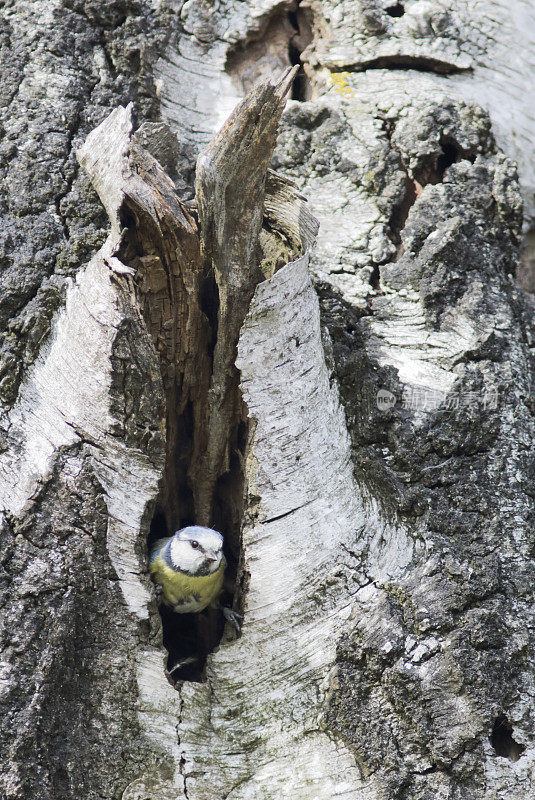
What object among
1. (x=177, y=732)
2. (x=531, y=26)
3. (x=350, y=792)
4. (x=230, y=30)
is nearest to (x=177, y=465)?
(x=177, y=732)

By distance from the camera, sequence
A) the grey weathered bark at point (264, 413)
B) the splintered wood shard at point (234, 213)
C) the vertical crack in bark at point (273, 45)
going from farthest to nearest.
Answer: the vertical crack in bark at point (273, 45)
the splintered wood shard at point (234, 213)
the grey weathered bark at point (264, 413)

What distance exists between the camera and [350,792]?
162 cm

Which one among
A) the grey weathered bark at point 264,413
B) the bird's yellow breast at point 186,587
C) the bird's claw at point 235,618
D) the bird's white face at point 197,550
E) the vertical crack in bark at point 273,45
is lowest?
the bird's yellow breast at point 186,587

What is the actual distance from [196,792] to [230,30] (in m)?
2.43

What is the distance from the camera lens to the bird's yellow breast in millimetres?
2531

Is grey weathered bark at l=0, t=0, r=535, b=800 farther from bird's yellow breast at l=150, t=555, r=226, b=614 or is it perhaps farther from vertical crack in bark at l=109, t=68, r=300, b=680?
bird's yellow breast at l=150, t=555, r=226, b=614

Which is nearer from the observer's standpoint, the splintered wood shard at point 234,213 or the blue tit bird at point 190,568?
the splintered wood shard at point 234,213

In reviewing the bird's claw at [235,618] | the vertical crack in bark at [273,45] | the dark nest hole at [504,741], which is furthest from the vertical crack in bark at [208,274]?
the dark nest hole at [504,741]

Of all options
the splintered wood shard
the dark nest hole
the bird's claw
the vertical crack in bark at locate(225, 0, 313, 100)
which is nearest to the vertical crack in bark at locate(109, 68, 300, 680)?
the splintered wood shard

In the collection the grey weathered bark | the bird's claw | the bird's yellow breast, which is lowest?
the bird's yellow breast

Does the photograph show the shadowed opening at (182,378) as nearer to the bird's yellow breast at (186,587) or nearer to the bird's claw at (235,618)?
the bird's yellow breast at (186,587)

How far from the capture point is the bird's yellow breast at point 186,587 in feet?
8.30

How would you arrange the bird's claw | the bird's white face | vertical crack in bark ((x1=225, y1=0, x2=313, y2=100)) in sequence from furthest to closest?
vertical crack in bark ((x1=225, y1=0, x2=313, y2=100)), the bird's white face, the bird's claw

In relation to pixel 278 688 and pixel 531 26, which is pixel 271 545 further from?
pixel 531 26
